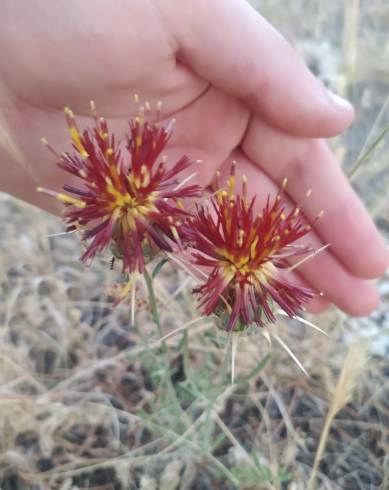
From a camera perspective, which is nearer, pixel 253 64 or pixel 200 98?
pixel 253 64

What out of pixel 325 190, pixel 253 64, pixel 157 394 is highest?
pixel 253 64

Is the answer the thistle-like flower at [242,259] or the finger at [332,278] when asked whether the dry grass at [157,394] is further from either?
the thistle-like flower at [242,259]

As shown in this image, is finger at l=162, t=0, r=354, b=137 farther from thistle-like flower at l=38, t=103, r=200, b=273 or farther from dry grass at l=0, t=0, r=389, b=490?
thistle-like flower at l=38, t=103, r=200, b=273

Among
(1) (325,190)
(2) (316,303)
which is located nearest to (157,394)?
(2) (316,303)

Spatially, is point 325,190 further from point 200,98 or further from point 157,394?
point 157,394

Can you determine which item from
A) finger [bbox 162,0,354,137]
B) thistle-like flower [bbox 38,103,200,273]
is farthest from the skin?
thistle-like flower [bbox 38,103,200,273]

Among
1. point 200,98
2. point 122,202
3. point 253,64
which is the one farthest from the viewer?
point 200,98
